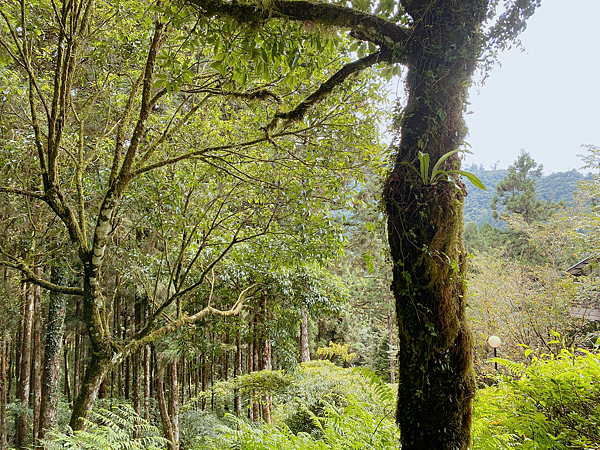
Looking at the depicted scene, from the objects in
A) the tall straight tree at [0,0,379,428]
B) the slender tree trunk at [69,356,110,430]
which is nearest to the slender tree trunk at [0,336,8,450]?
the tall straight tree at [0,0,379,428]

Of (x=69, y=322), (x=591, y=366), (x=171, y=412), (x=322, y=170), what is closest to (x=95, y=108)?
(x=322, y=170)

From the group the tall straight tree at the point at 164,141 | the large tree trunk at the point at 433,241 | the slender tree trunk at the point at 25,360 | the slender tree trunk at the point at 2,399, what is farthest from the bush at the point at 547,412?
the slender tree trunk at the point at 2,399

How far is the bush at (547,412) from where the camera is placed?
6.80ft

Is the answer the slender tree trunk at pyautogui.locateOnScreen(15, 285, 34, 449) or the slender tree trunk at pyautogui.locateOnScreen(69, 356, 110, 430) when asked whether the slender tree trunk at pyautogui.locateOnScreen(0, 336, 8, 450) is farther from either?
the slender tree trunk at pyautogui.locateOnScreen(69, 356, 110, 430)

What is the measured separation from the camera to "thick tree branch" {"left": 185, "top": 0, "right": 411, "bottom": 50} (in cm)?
196

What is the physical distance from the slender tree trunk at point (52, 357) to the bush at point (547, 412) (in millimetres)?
7334

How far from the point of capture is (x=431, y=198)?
5.88 ft

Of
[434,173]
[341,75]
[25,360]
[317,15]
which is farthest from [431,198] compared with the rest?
[25,360]

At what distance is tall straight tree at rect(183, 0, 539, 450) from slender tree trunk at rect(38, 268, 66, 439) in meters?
7.05

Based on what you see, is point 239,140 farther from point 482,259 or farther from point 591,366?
point 482,259

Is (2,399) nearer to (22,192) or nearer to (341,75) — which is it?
(22,192)

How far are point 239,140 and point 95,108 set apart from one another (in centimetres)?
267

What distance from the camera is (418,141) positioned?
186 centimetres

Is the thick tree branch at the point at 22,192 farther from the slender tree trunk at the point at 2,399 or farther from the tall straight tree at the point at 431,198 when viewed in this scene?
the slender tree trunk at the point at 2,399
